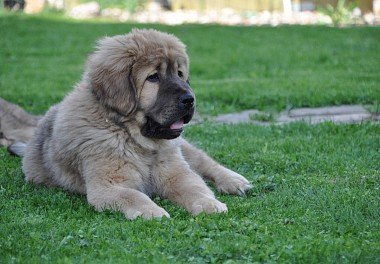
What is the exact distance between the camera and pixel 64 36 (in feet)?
58.6

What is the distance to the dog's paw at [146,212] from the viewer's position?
550 cm

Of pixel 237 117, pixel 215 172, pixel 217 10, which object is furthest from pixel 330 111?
pixel 217 10

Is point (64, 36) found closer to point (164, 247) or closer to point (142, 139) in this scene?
point (142, 139)

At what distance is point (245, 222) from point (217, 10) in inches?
778

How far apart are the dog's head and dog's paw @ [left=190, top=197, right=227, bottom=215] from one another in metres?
0.72

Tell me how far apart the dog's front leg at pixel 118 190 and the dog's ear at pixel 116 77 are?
0.48 metres

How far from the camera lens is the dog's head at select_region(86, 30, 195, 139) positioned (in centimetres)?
612

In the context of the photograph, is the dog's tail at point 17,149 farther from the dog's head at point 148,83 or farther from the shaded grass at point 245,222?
the dog's head at point 148,83

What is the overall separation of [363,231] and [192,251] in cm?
117

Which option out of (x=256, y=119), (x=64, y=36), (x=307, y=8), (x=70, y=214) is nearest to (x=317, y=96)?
(x=256, y=119)

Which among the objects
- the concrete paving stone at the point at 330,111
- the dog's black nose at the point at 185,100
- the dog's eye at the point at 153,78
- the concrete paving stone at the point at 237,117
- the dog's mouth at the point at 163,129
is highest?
the dog's eye at the point at 153,78

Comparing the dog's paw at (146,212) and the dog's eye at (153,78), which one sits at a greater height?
the dog's eye at (153,78)

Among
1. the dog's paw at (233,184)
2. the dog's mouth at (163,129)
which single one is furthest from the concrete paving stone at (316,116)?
the dog's mouth at (163,129)

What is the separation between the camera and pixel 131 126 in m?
6.34
